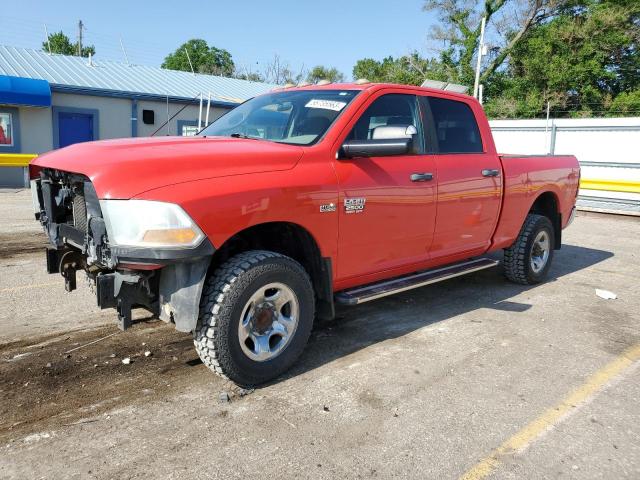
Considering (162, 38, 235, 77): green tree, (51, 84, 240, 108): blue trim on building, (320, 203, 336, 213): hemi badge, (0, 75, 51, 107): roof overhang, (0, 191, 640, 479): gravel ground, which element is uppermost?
(162, 38, 235, 77): green tree

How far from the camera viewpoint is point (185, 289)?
Result: 10.4 ft

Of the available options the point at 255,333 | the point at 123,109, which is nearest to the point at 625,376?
the point at 255,333

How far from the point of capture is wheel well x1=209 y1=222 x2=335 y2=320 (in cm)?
372

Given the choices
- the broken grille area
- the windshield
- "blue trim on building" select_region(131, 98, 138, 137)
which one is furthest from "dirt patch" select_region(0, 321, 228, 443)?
"blue trim on building" select_region(131, 98, 138, 137)

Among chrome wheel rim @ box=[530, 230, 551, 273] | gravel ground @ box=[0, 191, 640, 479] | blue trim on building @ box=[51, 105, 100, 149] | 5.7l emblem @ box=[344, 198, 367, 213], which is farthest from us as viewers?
blue trim on building @ box=[51, 105, 100, 149]

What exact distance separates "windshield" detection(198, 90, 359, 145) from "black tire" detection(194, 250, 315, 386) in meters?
1.00

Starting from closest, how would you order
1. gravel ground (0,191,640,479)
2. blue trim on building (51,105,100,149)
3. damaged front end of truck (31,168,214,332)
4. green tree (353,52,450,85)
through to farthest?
gravel ground (0,191,640,479)
damaged front end of truck (31,168,214,332)
blue trim on building (51,105,100,149)
green tree (353,52,450,85)

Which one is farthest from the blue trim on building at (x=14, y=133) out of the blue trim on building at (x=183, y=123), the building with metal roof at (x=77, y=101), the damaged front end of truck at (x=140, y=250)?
the damaged front end of truck at (x=140, y=250)

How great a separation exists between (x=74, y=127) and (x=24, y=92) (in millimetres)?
2360

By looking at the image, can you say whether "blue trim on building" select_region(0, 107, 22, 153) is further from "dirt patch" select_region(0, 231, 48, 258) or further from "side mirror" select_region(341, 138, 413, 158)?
"side mirror" select_region(341, 138, 413, 158)

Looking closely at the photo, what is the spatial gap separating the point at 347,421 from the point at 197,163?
5.83 feet

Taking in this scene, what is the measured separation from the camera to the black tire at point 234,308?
10.7ft

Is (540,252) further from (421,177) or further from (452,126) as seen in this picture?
(421,177)

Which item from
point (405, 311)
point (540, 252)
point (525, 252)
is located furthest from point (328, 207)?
point (540, 252)
